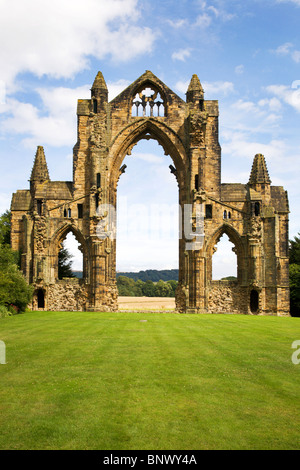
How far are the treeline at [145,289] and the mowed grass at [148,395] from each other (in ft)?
216

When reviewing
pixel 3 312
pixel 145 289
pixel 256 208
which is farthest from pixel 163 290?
pixel 3 312

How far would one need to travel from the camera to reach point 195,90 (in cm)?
2923

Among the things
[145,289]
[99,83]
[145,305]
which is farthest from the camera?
[145,289]

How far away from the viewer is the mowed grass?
5.41 m

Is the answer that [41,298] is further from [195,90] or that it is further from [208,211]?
[195,90]

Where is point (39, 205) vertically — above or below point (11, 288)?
above

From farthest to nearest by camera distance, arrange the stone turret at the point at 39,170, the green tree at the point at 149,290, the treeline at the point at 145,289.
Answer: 1. the green tree at the point at 149,290
2. the treeline at the point at 145,289
3. the stone turret at the point at 39,170

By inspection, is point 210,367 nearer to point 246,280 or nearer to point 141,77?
point 246,280

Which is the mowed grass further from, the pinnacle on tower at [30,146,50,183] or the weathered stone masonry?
the pinnacle on tower at [30,146,50,183]

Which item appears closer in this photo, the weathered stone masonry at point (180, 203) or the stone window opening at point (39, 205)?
the weathered stone masonry at point (180, 203)

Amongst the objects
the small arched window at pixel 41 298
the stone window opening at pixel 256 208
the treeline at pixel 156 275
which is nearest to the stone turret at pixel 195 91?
the stone window opening at pixel 256 208

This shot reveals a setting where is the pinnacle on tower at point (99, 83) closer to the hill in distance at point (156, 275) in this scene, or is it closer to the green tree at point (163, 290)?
the green tree at point (163, 290)

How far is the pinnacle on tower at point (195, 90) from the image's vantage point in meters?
29.2

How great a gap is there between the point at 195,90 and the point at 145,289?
57.9 meters
